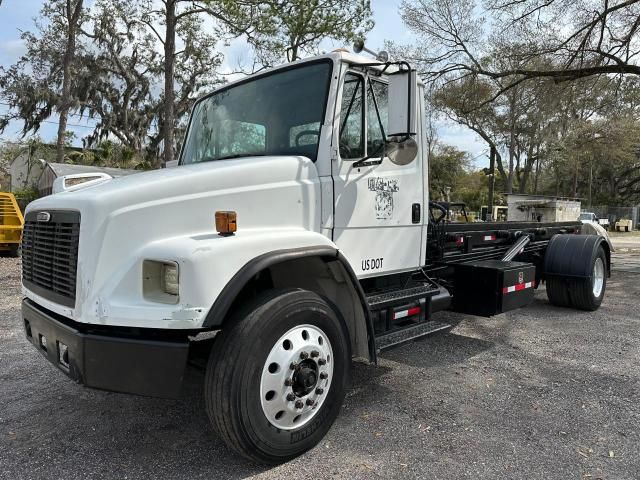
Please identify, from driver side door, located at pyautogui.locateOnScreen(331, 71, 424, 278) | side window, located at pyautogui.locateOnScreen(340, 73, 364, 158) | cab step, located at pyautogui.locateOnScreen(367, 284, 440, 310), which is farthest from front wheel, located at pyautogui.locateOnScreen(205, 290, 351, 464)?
side window, located at pyautogui.locateOnScreen(340, 73, 364, 158)

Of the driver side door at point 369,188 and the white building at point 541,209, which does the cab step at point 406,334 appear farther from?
the white building at point 541,209

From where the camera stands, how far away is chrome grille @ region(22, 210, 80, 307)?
2809 mm

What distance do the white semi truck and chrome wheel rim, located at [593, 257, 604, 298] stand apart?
3851mm

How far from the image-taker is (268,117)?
3789mm

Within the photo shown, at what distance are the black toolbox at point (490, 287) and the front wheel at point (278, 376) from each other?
2252 millimetres

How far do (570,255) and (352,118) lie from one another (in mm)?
4831

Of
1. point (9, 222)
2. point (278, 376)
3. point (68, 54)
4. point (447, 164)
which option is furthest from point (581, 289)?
point (447, 164)

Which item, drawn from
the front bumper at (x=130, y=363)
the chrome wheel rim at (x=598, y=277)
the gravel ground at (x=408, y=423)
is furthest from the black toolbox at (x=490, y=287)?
the front bumper at (x=130, y=363)

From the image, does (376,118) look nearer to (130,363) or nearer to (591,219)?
(130,363)

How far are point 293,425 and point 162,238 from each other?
1.35 metres

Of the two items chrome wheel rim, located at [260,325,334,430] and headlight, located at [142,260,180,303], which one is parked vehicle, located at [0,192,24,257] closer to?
headlight, located at [142,260,180,303]

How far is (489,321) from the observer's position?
22.4ft

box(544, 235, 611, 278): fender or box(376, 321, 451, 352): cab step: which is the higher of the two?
box(544, 235, 611, 278): fender

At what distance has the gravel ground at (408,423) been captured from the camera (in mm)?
2982
